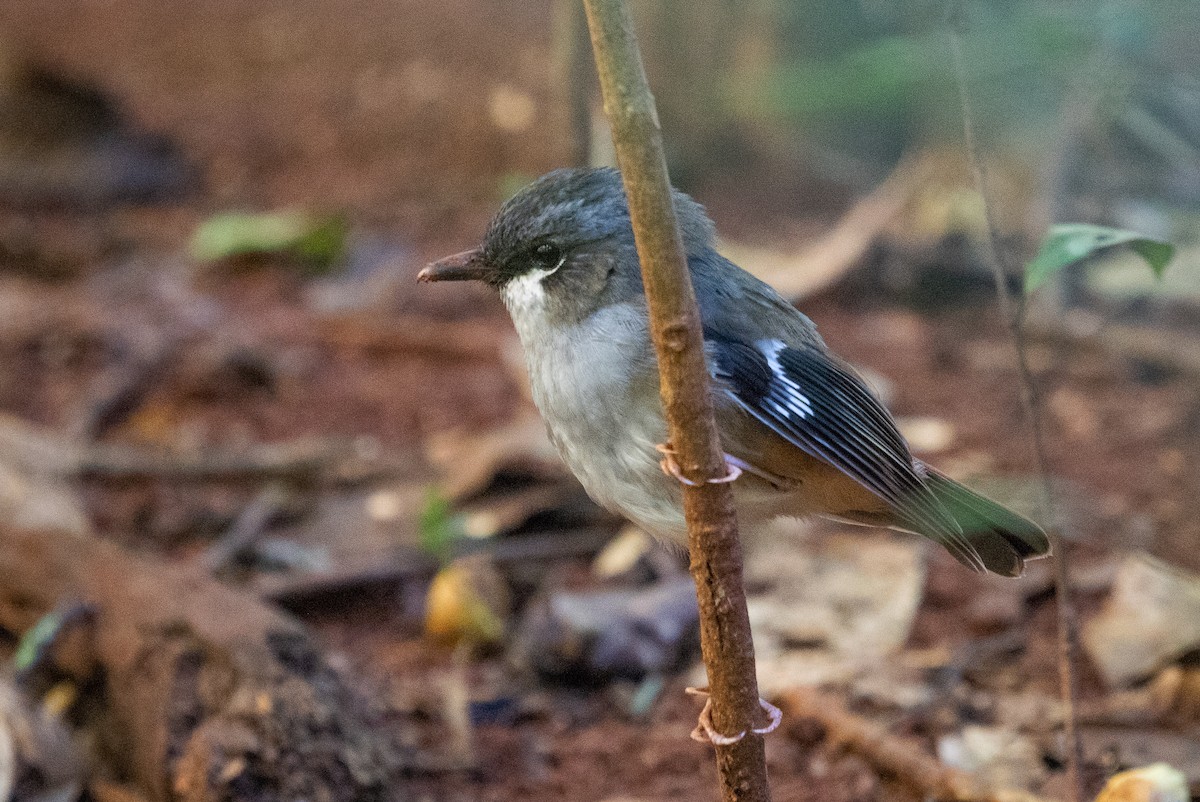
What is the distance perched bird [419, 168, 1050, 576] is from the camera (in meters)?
2.69

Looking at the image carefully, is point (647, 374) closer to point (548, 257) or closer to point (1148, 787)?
point (548, 257)

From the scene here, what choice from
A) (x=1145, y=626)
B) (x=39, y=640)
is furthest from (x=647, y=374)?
(x=39, y=640)

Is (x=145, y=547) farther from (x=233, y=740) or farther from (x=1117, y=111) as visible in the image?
(x=1117, y=111)

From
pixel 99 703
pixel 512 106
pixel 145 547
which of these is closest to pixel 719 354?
pixel 99 703

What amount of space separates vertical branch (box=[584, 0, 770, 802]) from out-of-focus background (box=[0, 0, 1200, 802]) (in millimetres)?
286

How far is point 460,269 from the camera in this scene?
111 inches

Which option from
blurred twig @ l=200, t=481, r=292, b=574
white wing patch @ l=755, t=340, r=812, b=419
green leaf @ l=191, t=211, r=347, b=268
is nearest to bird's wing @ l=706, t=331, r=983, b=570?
white wing patch @ l=755, t=340, r=812, b=419

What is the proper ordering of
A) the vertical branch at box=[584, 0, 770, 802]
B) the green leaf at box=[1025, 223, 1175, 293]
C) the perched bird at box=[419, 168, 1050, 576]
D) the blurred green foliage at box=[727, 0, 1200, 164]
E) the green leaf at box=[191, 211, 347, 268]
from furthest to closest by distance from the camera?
the green leaf at box=[191, 211, 347, 268], the perched bird at box=[419, 168, 1050, 576], the green leaf at box=[1025, 223, 1175, 293], the blurred green foliage at box=[727, 0, 1200, 164], the vertical branch at box=[584, 0, 770, 802]

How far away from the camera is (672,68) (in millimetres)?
9148

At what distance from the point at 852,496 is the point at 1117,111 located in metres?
3.23

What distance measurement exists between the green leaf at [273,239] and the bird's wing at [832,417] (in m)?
5.76

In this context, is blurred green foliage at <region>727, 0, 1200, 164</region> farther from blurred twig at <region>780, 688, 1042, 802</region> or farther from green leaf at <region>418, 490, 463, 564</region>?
green leaf at <region>418, 490, 463, 564</region>

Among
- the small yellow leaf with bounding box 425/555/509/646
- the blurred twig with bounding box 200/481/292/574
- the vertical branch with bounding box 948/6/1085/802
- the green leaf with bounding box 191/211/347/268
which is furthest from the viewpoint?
the green leaf with bounding box 191/211/347/268

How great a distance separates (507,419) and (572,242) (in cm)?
352
